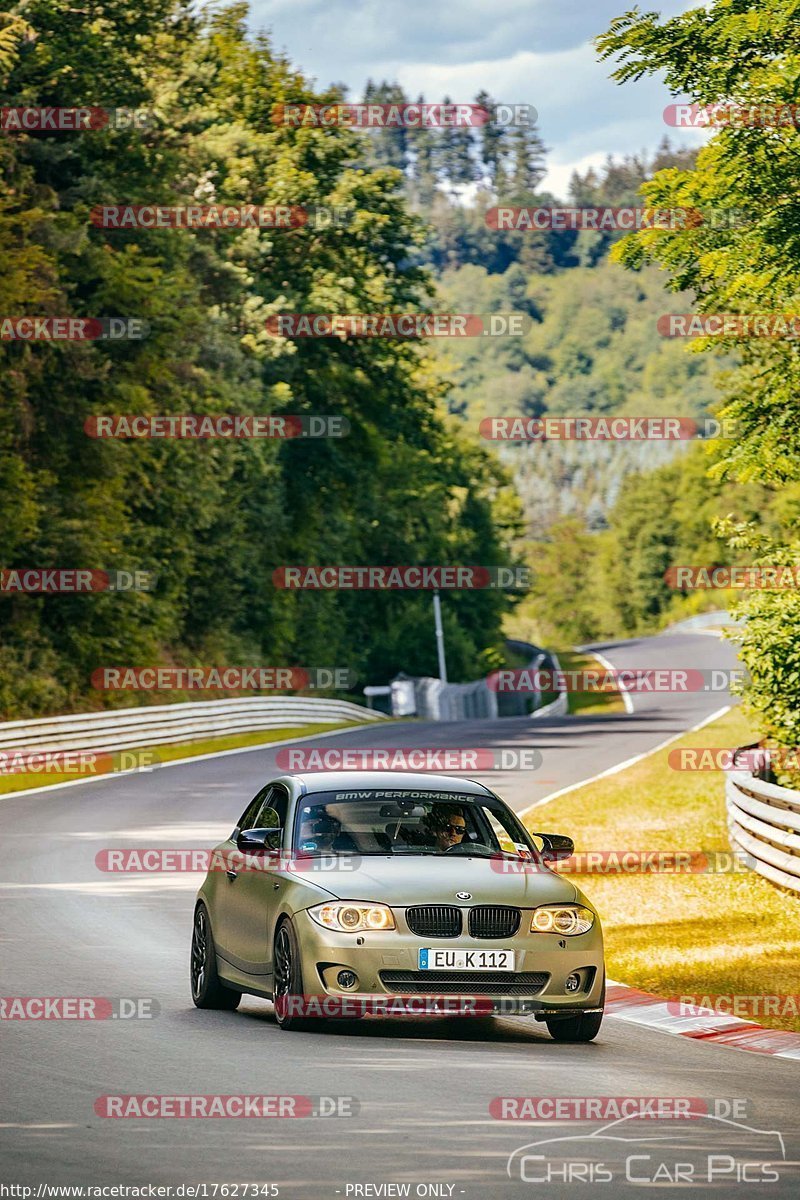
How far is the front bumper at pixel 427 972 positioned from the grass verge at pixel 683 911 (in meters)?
2.08

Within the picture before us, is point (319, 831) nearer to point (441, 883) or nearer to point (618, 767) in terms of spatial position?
point (441, 883)

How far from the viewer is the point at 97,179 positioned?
160ft

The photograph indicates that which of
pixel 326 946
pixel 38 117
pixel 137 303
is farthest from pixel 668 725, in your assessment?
pixel 326 946

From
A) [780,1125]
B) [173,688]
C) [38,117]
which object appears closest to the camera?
[780,1125]

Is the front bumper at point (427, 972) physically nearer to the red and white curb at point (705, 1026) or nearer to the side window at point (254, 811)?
the red and white curb at point (705, 1026)

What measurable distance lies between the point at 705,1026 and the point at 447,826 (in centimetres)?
206

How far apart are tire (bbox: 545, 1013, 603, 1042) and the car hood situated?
68 cm

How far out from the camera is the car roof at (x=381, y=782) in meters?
11.8

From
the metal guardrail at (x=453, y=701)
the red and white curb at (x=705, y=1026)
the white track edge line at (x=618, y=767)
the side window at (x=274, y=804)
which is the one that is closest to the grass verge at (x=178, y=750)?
the white track edge line at (x=618, y=767)

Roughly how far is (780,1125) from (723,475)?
1504cm

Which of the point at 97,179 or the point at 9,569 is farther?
the point at 97,179

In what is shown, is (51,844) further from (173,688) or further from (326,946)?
(173,688)

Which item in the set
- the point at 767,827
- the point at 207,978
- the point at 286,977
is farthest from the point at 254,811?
the point at 767,827

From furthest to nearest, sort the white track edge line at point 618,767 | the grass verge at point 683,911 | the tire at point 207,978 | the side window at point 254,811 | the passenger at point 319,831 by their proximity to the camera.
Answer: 1. the white track edge line at point 618,767
2. the grass verge at point 683,911
3. the side window at point 254,811
4. the tire at point 207,978
5. the passenger at point 319,831
